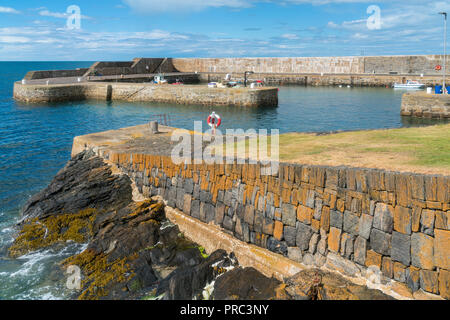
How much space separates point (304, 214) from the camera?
951cm

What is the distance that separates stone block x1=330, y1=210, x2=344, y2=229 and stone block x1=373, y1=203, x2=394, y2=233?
765mm

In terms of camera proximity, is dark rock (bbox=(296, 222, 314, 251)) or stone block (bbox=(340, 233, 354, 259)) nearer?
stone block (bbox=(340, 233, 354, 259))

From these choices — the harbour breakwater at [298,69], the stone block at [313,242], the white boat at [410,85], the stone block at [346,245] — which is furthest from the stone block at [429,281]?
the harbour breakwater at [298,69]

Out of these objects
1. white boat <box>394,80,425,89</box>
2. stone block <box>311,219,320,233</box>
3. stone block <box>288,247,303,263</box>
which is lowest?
stone block <box>288,247,303,263</box>

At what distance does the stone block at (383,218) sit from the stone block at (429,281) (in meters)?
1.00

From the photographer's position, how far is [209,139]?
52.1 feet

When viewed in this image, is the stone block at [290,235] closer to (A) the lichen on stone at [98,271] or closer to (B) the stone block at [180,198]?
(A) the lichen on stone at [98,271]

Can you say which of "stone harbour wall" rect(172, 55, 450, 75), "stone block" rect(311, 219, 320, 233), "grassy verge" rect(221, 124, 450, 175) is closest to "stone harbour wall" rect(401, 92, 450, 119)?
"grassy verge" rect(221, 124, 450, 175)

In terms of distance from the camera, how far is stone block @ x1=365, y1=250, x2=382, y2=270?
8234 millimetres

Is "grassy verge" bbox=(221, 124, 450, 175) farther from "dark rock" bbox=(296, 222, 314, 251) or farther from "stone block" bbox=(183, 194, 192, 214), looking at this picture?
"stone block" bbox=(183, 194, 192, 214)

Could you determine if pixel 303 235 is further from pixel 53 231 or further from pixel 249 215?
pixel 53 231

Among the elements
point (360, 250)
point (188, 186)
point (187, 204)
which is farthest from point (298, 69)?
point (360, 250)
